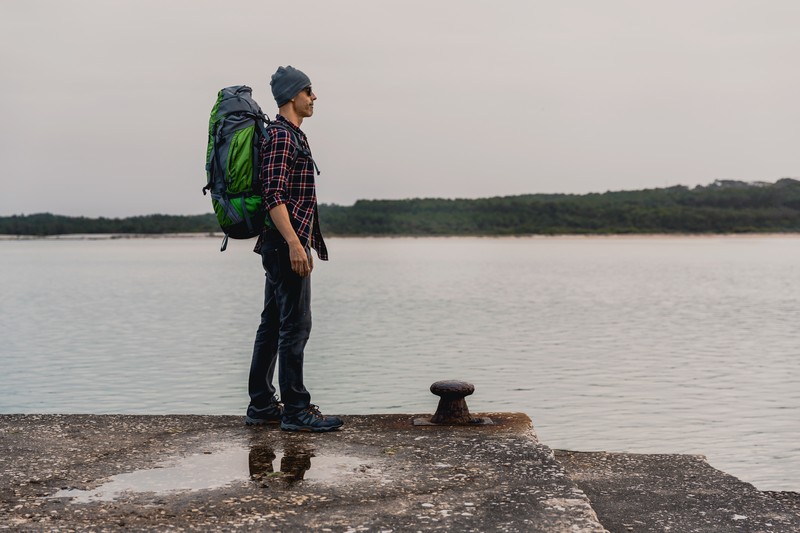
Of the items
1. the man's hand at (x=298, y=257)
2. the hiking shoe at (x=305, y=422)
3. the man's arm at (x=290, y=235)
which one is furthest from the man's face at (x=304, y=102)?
the hiking shoe at (x=305, y=422)

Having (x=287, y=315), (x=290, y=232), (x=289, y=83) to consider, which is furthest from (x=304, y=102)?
(x=287, y=315)

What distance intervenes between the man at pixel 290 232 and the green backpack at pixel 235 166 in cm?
9

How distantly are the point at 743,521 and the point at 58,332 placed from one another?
26316mm

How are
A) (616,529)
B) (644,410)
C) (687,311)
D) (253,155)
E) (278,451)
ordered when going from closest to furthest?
(616,529) < (278,451) < (253,155) < (644,410) < (687,311)

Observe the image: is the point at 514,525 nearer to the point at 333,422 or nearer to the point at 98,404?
the point at 333,422

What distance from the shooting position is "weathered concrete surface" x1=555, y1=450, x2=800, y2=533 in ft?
18.4

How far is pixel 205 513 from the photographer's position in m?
4.81

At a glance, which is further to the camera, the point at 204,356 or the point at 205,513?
the point at 204,356

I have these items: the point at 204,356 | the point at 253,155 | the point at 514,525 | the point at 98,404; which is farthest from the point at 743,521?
the point at 204,356

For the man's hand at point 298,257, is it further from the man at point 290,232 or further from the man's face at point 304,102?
the man's face at point 304,102

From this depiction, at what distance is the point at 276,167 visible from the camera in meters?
6.31

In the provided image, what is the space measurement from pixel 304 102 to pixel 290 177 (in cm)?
52

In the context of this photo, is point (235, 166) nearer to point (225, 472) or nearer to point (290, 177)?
point (290, 177)

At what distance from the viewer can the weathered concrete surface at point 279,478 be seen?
4699mm
